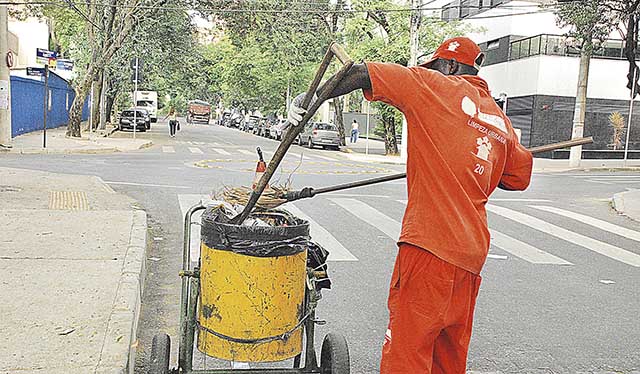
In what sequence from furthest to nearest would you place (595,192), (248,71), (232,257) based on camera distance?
(248,71) < (595,192) < (232,257)

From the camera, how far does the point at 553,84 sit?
30.2m

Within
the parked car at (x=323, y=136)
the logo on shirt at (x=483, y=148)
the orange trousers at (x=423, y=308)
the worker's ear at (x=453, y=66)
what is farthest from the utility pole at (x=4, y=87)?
the logo on shirt at (x=483, y=148)

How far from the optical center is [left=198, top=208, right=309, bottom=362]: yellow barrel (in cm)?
354

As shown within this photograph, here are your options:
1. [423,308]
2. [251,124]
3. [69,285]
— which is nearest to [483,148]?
[423,308]

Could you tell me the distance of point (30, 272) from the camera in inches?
232

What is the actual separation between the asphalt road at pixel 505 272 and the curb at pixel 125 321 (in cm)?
25

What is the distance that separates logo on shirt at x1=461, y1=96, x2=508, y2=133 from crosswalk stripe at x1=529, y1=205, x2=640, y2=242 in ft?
25.8

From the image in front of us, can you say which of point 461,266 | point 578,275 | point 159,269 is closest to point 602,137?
point 578,275

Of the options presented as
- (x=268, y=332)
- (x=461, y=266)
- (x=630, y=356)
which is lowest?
(x=630, y=356)

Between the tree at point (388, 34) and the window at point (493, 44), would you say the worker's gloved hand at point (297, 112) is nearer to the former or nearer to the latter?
the tree at point (388, 34)

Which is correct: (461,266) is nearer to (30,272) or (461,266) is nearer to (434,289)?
(434,289)

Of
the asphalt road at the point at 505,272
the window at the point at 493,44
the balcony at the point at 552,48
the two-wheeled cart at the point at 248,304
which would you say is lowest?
the asphalt road at the point at 505,272

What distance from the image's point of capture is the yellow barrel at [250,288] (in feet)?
11.6

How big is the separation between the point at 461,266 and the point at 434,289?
16cm
